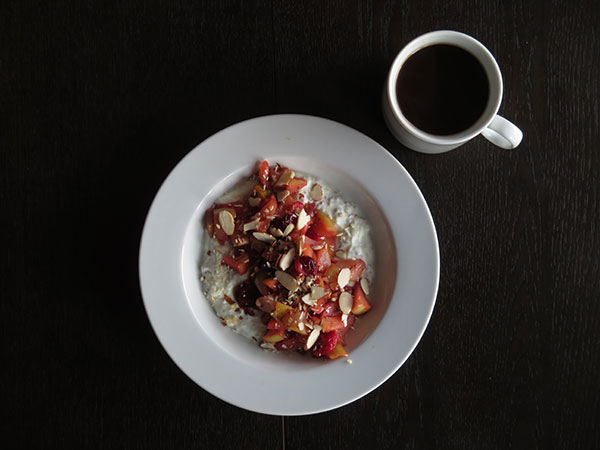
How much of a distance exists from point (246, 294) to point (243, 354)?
12 cm

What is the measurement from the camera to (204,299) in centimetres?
107

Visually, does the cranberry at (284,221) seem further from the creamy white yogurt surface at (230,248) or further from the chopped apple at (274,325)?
the chopped apple at (274,325)

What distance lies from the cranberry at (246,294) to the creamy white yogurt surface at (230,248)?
0.4 inches

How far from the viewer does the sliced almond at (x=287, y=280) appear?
1.01 meters

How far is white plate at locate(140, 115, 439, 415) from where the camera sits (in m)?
1.01

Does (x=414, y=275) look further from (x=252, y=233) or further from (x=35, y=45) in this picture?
(x=35, y=45)

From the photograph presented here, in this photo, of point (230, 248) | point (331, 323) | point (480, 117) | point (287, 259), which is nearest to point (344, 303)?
point (331, 323)

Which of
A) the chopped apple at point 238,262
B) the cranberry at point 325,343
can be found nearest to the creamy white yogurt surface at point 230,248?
the chopped apple at point 238,262

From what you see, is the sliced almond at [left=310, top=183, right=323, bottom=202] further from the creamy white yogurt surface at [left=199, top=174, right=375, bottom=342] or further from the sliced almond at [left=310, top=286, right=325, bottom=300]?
the sliced almond at [left=310, top=286, right=325, bottom=300]

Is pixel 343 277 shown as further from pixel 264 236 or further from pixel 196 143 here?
pixel 196 143

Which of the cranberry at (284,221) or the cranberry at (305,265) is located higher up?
the cranberry at (284,221)

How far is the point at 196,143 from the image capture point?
1139 mm

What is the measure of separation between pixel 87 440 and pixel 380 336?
67cm

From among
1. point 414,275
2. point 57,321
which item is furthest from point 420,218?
point 57,321
